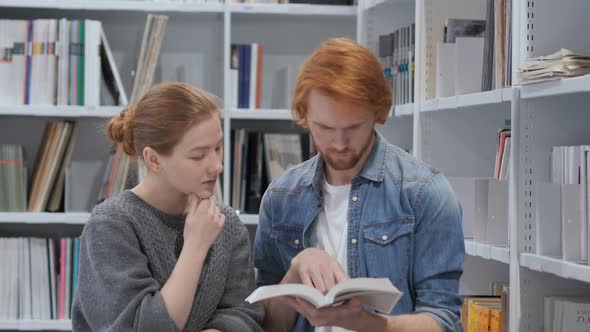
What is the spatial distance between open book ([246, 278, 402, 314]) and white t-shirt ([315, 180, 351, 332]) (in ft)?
0.84

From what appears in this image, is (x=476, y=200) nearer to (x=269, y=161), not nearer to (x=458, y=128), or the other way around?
(x=458, y=128)

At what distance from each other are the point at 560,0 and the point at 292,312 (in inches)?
40.2

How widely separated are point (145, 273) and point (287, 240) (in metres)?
0.29

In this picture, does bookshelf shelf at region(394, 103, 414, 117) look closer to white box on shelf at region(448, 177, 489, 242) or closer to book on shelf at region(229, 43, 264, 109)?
white box on shelf at region(448, 177, 489, 242)

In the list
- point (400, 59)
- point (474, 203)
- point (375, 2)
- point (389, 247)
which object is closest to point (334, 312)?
point (389, 247)

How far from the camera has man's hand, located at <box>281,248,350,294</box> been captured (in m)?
1.44

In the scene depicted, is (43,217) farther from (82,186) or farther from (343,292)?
(343,292)

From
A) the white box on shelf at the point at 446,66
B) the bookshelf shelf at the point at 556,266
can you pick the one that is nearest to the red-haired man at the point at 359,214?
the bookshelf shelf at the point at 556,266

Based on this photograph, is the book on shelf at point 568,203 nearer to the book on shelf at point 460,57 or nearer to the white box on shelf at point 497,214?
the white box on shelf at point 497,214

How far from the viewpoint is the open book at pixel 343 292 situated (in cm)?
132

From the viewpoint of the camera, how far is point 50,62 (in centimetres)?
346

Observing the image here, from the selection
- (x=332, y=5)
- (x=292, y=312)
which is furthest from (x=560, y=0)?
(x=332, y=5)

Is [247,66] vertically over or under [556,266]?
over

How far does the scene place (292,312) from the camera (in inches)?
67.0
